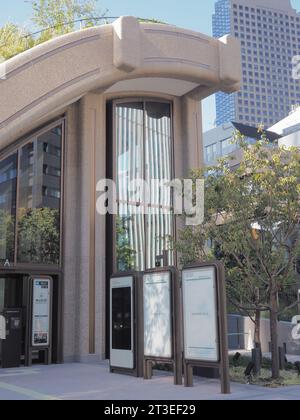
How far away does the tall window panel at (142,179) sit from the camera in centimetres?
1769

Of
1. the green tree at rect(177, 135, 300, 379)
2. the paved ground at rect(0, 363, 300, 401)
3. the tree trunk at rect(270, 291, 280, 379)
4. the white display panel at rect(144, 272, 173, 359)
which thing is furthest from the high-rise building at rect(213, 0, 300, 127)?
the paved ground at rect(0, 363, 300, 401)

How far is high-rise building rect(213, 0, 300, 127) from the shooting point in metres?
158

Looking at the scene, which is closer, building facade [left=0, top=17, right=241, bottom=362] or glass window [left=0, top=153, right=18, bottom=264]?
building facade [left=0, top=17, right=241, bottom=362]

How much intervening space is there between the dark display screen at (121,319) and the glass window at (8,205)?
380 cm

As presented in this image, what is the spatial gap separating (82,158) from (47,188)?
1471mm

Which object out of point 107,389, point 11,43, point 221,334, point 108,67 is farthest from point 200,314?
point 11,43

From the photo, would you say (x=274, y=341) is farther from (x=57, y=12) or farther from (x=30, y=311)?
(x=57, y=12)

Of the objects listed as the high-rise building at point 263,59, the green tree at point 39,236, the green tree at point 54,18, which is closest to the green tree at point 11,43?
the green tree at point 54,18

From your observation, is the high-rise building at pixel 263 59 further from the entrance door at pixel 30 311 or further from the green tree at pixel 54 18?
the entrance door at pixel 30 311

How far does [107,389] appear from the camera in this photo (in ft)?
34.2

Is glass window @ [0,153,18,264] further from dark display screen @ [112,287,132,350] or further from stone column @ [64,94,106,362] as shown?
dark display screen @ [112,287,132,350]

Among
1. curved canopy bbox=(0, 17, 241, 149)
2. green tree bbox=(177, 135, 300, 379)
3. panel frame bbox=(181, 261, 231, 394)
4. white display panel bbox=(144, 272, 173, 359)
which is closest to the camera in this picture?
panel frame bbox=(181, 261, 231, 394)

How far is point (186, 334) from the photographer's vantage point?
419 inches
